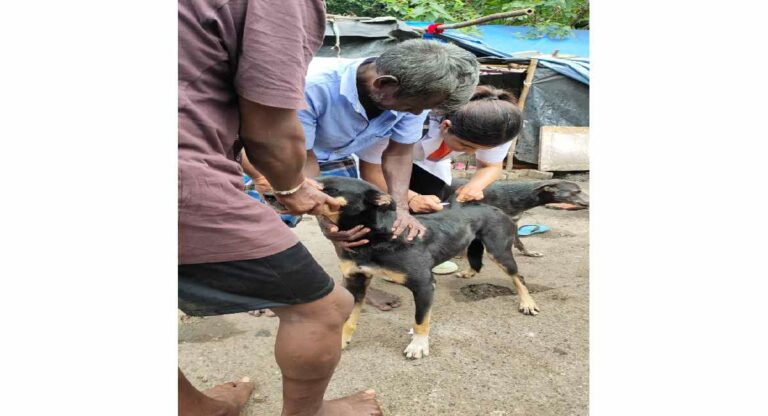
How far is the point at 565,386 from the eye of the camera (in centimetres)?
272

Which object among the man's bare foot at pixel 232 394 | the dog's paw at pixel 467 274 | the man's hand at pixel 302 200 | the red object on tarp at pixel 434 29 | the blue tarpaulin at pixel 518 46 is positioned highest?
the red object on tarp at pixel 434 29

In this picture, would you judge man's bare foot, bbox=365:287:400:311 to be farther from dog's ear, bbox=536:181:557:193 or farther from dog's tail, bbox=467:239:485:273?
dog's ear, bbox=536:181:557:193

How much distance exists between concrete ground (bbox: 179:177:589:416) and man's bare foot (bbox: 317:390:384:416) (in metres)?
0.24

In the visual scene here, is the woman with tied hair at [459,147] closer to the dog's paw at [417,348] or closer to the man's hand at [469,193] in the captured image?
the man's hand at [469,193]

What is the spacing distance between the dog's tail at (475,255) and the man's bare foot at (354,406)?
2.10 m

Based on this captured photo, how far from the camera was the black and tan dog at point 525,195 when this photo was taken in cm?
430

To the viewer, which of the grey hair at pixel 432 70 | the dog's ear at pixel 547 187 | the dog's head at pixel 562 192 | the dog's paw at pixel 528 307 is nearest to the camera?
the grey hair at pixel 432 70

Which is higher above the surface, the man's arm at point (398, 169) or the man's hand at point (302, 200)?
the man's hand at point (302, 200)

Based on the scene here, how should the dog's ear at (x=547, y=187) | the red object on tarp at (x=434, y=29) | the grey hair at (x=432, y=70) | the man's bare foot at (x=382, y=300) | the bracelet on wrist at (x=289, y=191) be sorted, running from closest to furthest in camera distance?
the bracelet on wrist at (x=289, y=191) < the grey hair at (x=432, y=70) < the man's bare foot at (x=382, y=300) < the dog's ear at (x=547, y=187) < the red object on tarp at (x=434, y=29)

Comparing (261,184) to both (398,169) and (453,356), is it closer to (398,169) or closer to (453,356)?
(398,169)

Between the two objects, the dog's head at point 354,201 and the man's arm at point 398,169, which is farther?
the man's arm at point 398,169

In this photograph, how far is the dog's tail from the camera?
4305mm

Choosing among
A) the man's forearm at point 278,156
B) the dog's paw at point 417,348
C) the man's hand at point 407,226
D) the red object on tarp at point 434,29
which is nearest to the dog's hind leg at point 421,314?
the dog's paw at point 417,348
